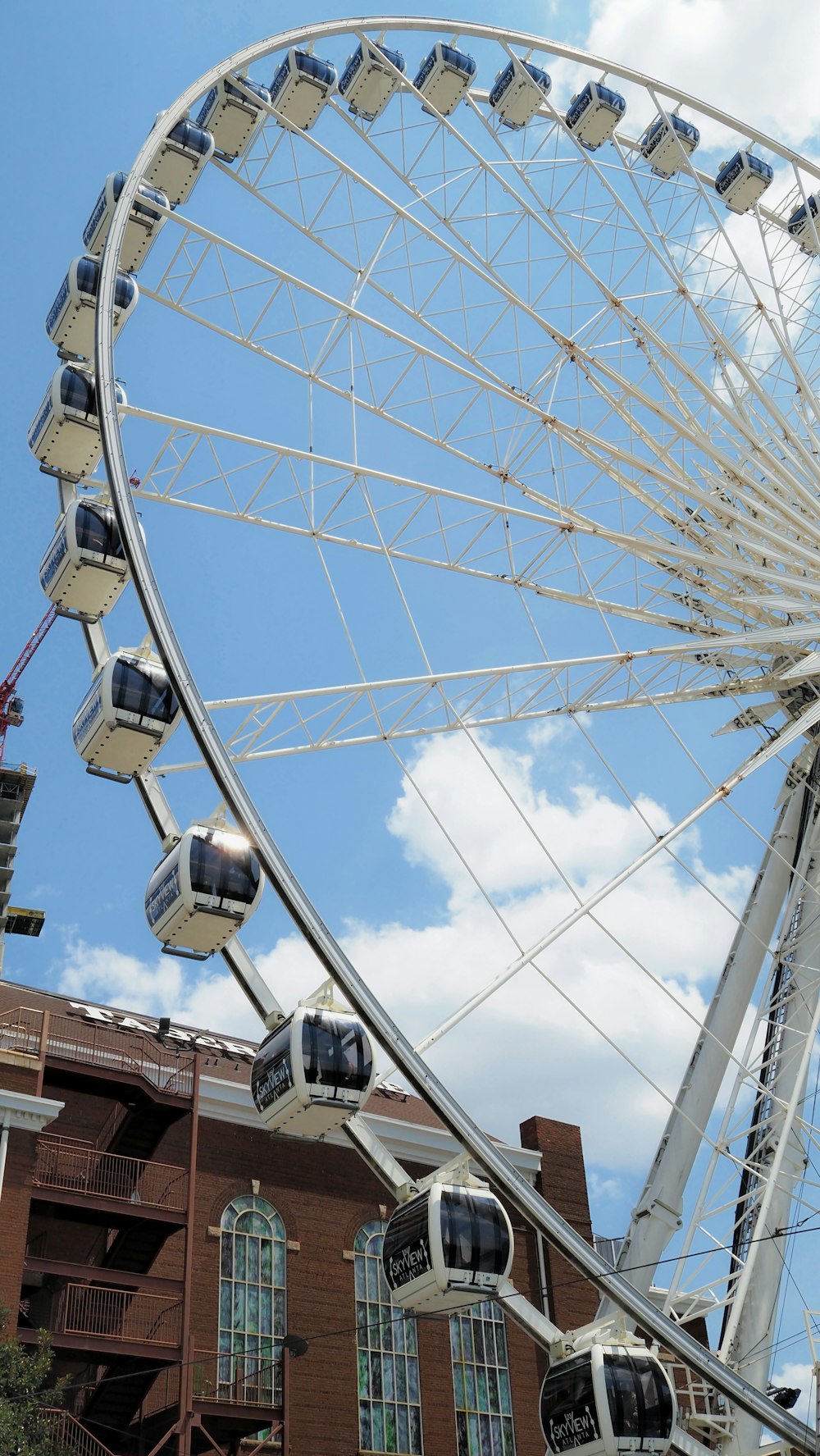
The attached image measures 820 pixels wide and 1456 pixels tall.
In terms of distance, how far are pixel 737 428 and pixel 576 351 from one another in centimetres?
306

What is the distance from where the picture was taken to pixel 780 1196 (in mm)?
23141

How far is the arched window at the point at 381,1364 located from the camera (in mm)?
31500

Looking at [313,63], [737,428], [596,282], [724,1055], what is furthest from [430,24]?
[724,1055]

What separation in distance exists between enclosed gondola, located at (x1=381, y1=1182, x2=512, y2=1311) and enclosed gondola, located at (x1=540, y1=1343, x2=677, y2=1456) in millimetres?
1568

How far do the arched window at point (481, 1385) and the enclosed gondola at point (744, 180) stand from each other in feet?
78.0

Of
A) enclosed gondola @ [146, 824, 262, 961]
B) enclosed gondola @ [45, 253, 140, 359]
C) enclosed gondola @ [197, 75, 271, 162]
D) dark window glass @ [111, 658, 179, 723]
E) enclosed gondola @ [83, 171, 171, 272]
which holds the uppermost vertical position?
enclosed gondola @ [197, 75, 271, 162]

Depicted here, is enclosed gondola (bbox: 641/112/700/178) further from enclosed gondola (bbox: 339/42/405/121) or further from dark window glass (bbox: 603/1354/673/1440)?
dark window glass (bbox: 603/1354/673/1440)

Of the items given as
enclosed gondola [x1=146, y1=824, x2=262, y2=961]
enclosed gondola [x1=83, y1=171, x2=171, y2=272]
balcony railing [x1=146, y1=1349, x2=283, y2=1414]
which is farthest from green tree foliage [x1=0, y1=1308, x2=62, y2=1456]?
enclosed gondola [x1=83, y1=171, x2=171, y2=272]

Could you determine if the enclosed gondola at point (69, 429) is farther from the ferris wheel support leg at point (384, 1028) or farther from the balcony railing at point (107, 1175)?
the balcony railing at point (107, 1175)

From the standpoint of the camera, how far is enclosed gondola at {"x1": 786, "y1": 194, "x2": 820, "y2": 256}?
31.6 m

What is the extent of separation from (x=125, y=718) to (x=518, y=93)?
15.8 m

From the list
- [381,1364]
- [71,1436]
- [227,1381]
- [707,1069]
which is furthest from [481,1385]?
[707,1069]

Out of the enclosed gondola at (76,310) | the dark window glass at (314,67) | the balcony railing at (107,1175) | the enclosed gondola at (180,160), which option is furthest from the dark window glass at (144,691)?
the dark window glass at (314,67)

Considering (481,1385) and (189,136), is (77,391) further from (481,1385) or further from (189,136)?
(481,1385)
